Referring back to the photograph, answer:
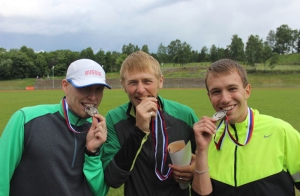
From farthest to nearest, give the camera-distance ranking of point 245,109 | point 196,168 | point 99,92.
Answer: point 99,92, point 245,109, point 196,168

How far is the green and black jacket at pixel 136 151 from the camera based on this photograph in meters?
2.57

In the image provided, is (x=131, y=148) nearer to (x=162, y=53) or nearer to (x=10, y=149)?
(x=10, y=149)

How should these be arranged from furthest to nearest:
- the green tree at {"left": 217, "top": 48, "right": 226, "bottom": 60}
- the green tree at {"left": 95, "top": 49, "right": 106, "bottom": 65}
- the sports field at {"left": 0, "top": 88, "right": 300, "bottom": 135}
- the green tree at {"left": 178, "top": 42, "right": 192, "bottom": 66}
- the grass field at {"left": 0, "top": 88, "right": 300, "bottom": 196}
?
the green tree at {"left": 95, "top": 49, "right": 106, "bottom": 65}
the green tree at {"left": 217, "top": 48, "right": 226, "bottom": 60}
the green tree at {"left": 178, "top": 42, "right": 192, "bottom": 66}
the sports field at {"left": 0, "top": 88, "right": 300, "bottom": 135}
the grass field at {"left": 0, "top": 88, "right": 300, "bottom": 196}

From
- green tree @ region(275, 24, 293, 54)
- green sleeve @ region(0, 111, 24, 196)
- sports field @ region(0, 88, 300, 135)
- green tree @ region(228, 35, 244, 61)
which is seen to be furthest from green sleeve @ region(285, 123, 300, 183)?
green tree @ region(275, 24, 293, 54)

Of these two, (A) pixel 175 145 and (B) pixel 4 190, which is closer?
(B) pixel 4 190

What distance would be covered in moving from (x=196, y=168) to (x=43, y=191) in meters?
1.43

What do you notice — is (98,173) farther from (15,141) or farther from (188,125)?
(188,125)

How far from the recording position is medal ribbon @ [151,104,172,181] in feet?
9.23

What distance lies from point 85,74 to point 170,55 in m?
139

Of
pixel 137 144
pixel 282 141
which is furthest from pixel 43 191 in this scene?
pixel 282 141

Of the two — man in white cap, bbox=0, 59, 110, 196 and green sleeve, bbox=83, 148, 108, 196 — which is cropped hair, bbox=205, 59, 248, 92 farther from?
green sleeve, bbox=83, 148, 108, 196

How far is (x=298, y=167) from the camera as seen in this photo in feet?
7.59

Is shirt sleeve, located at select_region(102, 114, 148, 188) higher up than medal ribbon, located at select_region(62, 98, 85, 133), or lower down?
lower down

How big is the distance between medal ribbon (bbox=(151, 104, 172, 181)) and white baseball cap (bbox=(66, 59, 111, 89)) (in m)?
0.69
